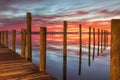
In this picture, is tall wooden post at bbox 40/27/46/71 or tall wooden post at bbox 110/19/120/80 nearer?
tall wooden post at bbox 110/19/120/80

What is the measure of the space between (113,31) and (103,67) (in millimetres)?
16104

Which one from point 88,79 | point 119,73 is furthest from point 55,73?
point 119,73

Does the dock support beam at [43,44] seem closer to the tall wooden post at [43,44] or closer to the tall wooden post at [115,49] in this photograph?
the tall wooden post at [43,44]

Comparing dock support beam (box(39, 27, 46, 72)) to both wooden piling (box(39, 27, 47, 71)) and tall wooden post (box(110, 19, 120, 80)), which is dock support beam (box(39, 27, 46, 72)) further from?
tall wooden post (box(110, 19, 120, 80))

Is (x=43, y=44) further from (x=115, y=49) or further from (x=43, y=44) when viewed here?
(x=115, y=49)

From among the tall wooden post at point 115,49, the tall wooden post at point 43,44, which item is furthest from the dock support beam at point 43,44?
the tall wooden post at point 115,49

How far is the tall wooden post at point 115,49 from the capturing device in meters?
3.69

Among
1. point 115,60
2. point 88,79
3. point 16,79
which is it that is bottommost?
point 88,79

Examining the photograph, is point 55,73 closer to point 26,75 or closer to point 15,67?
point 15,67

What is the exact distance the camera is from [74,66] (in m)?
18.8

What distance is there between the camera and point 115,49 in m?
3.80

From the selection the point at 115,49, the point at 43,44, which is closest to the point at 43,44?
the point at 43,44

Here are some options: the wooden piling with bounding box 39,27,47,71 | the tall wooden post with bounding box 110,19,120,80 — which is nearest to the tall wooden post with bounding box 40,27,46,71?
the wooden piling with bounding box 39,27,47,71

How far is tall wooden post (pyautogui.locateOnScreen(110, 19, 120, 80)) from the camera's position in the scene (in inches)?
145
